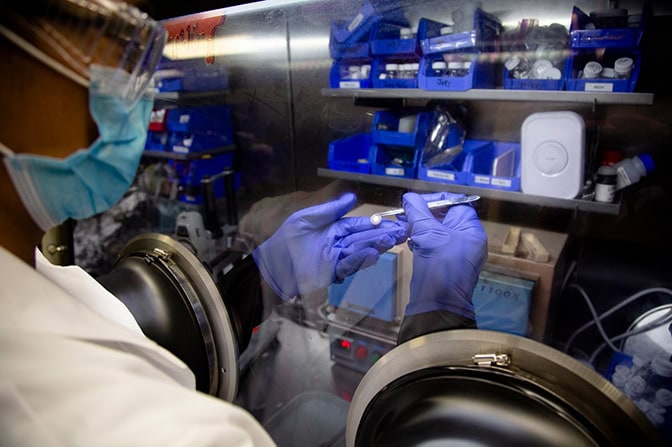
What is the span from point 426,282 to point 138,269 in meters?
0.82

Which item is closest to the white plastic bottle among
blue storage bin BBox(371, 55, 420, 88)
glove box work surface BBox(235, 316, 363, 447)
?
blue storage bin BBox(371, 55, 420, 88)

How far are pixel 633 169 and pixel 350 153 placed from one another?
82 centimetres

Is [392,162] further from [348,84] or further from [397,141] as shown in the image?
[348,84]

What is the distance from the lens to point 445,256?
3.14 feet

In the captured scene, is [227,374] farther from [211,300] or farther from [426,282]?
[426,282]

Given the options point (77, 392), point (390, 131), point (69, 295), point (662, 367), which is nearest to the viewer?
point (77, 392)

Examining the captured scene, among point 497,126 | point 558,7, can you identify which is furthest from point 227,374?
point 558,7

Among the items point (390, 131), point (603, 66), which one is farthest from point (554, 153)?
point (390, 131)

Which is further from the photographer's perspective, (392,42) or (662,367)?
(392,42)

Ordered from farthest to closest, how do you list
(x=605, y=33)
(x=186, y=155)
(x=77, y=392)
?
(x=186, y=155)
(x=605, y=33)
(x=77, y=392)

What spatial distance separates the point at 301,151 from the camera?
1.31 m

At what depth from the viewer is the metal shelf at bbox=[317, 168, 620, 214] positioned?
3.93ft

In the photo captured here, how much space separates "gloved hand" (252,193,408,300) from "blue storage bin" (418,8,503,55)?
0.59 m

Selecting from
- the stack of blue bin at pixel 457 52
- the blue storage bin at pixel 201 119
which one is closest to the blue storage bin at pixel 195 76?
the blue storage bin at pixel 201 119
